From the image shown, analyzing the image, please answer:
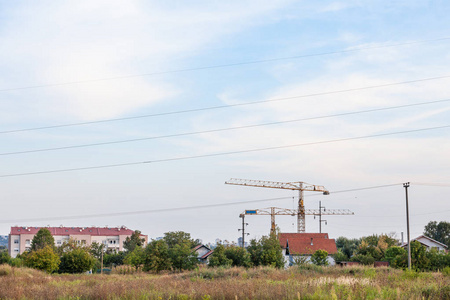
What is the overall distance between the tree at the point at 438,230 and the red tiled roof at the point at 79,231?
302 feet

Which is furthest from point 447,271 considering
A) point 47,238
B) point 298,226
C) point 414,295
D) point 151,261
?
point 298,226

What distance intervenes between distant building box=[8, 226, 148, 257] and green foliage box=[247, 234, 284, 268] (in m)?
97.9

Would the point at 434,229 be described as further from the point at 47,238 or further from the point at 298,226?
the point at 47,238

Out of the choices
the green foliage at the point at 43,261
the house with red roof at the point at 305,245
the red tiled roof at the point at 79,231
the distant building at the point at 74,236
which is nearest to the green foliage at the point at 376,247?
the house with red roof at the point at 305,245

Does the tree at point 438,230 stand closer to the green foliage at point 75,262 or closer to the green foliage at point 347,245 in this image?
the green foliage at point 347,245

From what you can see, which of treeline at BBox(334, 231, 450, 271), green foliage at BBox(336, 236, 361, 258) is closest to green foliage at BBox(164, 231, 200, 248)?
treeline at BBox(334, 231, 450, 271)

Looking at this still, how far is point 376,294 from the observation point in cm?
1544

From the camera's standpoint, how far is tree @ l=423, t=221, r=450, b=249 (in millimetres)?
127125

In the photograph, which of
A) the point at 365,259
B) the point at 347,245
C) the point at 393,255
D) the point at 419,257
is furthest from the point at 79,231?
the point at 419,257

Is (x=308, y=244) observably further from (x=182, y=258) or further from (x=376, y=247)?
(x=182, y=258)

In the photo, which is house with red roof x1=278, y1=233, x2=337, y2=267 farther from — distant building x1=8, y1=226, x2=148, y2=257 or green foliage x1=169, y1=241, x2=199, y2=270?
distant building x1=8, y1=226, x2=148, y2=257

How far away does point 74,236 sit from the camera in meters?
152

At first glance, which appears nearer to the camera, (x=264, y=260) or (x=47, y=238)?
(x=264, y=260)

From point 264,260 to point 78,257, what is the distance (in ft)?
77.4
